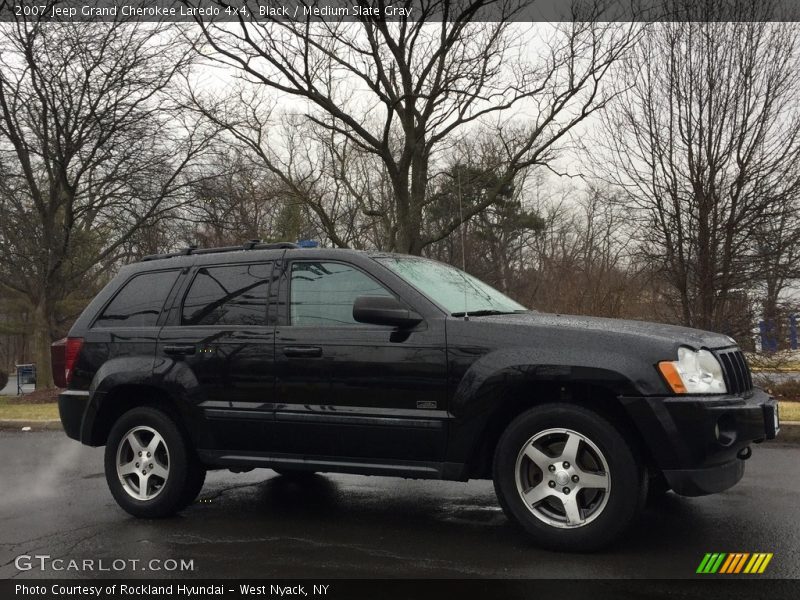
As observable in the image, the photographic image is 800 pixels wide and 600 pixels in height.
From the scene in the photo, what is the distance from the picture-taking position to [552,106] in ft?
61.2

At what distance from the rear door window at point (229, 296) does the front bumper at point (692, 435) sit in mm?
2554

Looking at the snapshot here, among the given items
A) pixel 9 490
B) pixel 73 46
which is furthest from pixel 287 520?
pixel 73 46

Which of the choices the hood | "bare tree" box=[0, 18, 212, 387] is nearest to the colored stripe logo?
the hood

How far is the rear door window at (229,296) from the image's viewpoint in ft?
17.6

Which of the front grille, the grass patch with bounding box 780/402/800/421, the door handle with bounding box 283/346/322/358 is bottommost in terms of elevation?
the grass patch with bounding box 780/402/800/421

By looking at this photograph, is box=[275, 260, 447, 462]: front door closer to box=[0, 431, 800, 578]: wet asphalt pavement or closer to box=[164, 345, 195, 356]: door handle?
box=[0, 431, 800, 578]: wet asphalt pavement

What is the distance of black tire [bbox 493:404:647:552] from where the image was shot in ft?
13.8

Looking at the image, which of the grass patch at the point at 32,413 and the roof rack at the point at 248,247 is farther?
the grass patch at the point at 32,413

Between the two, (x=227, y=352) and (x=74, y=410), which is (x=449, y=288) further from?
(x=74, y=410)

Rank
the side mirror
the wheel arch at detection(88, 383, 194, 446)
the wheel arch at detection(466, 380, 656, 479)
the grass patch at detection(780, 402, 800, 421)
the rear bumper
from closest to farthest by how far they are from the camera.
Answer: the wheel arch at detection(466, 380, 656, 479)
the side mirror
the wheel arch at detection(88, 383, 194, 446)
the rear bumper
the grass patch at detection(780, 402, 800, 421)

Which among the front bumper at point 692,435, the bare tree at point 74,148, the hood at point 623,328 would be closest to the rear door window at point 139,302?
the hood at point 623,328

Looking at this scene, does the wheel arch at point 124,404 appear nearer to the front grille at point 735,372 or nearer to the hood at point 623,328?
the hood at point 623,328

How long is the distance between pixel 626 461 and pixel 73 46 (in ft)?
60.9

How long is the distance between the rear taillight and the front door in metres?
1.81
